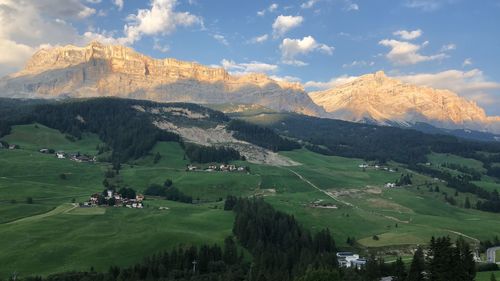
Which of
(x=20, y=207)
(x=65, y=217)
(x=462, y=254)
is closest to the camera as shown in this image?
(x=462, y=254)

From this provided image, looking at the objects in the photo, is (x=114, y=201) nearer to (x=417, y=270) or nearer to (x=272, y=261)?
(x=272, y=261)

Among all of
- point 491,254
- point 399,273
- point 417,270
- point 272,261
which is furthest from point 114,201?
point 417,270

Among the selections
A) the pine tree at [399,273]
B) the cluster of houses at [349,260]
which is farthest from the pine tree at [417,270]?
the cluster of houses at [349,260]

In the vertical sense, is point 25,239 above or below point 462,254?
below

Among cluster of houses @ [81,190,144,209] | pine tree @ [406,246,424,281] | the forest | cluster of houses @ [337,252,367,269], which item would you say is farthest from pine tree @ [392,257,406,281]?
cluster of houses @ [81,190,144,209]

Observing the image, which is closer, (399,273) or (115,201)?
(399,273)

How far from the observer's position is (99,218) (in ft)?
499

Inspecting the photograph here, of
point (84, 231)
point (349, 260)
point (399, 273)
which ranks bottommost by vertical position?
point (349, 260)

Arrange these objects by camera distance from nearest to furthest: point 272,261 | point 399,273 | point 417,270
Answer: point 417,270, point 399,273, point 272,261

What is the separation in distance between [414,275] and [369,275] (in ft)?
55.8

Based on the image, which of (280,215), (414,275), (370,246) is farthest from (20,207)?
(414,275)

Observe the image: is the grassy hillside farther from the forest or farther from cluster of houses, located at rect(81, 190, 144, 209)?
the forest

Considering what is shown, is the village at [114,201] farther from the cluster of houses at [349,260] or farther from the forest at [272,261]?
the cluster of houses at [349,260]

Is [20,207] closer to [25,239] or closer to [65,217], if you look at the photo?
[65,217]
